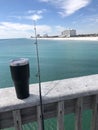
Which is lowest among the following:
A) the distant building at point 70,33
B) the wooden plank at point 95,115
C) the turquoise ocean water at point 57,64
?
the turquoise ocean water at point 57,64

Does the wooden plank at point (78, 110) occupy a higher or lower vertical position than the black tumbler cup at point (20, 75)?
lower

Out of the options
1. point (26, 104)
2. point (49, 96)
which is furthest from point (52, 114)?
point (26, 104)

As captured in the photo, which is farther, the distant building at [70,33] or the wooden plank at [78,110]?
the distant building at [70,33]

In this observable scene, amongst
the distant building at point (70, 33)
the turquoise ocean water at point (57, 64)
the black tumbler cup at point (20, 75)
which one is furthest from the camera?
the distant building at point (70, 33)

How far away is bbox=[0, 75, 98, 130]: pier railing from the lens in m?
1.43

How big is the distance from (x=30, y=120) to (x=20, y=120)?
0.11m

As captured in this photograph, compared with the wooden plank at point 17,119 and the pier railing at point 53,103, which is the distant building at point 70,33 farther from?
the wooden plank at point 17,119

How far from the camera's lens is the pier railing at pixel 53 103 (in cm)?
143

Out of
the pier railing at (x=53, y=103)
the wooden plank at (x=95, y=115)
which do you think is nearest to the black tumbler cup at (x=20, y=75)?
the pier railing at (x=53, y=103)

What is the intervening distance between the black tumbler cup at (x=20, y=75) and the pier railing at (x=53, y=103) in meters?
0.06

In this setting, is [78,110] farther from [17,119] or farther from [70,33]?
[70,33]

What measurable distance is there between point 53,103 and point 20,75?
43 centimetres

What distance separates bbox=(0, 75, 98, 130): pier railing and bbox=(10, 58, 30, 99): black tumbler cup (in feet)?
0.21

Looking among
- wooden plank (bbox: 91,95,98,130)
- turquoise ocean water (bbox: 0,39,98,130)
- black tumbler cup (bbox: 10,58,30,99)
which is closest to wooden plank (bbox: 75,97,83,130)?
wooden plank (bbox: 91,95,98,130)
